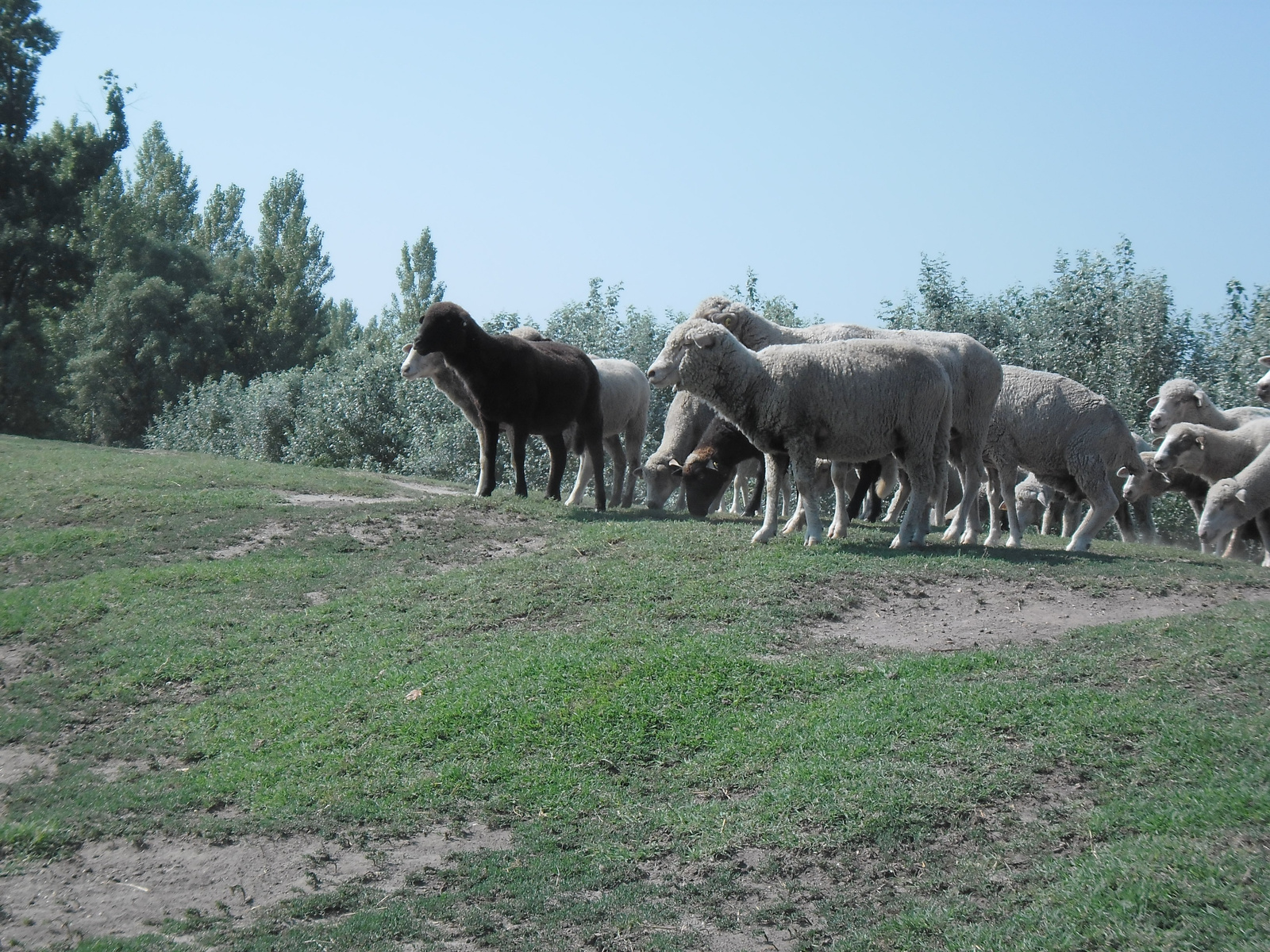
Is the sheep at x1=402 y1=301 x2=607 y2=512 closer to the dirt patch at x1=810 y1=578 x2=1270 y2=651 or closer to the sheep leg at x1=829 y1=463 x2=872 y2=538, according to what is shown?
the sheep leg at x1=829 y1=463 x2=872 y2=538

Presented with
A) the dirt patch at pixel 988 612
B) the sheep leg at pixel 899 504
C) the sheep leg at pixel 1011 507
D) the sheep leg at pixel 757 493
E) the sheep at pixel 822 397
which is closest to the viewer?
the dirt patch at pixel 988 612

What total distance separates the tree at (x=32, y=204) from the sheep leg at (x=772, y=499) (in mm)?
37420

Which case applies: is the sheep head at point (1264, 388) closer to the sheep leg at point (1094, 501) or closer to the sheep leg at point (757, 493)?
the sheep leg at point (1094, 501)

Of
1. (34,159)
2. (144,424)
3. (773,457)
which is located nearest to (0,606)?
(773,457)

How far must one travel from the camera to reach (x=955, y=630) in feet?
32.2

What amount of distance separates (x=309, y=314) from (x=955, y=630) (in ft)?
183

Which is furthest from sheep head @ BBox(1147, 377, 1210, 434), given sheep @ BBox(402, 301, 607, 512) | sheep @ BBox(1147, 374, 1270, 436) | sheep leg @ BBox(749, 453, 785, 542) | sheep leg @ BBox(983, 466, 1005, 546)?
sheep @ BBox(402, 301, 607, 512)

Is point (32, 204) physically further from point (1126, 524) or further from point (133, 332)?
point (1126, 524)

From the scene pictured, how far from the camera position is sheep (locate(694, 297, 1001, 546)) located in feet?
46.5

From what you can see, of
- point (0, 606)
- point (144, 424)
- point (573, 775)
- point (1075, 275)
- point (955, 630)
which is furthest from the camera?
point (144, 424)

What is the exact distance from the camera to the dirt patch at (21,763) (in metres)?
8.36

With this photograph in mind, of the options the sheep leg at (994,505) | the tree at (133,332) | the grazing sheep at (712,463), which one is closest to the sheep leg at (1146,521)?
the sheep leg at (994,505)

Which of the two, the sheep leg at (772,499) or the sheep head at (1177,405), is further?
the sheep head at (1177,405)

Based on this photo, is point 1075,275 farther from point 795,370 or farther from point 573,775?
point 573,775
